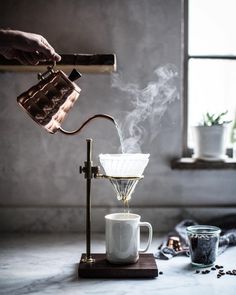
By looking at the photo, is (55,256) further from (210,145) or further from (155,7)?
(155,7)

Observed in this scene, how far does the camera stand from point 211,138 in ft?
5.69

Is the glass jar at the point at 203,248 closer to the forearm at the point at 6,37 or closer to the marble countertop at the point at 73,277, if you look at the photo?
the marble countertop at the point at 73,277

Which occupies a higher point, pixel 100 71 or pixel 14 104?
pixel 100 71

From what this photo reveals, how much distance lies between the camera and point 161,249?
1419 mm

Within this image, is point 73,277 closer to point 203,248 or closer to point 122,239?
point 122,239

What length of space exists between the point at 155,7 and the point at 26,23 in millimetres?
533

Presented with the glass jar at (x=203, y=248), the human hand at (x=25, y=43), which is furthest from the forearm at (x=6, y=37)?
the glass jar at (x=203, y=248)

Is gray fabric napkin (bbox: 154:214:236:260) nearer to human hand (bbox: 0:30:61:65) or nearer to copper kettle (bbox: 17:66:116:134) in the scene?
copper kettle (bbox: 17:66:116:134)

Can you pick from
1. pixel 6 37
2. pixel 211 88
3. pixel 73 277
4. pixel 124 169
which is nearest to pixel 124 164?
pixel 124 169

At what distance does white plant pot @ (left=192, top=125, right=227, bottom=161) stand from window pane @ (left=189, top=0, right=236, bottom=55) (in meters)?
0.36

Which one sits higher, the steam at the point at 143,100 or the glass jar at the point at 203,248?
the steam at the point at 143,100

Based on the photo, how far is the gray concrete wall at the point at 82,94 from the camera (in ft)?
5.81

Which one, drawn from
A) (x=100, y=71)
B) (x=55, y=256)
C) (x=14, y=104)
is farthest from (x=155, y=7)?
(x=55, y=256)

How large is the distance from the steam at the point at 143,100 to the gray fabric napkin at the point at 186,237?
0.36m
